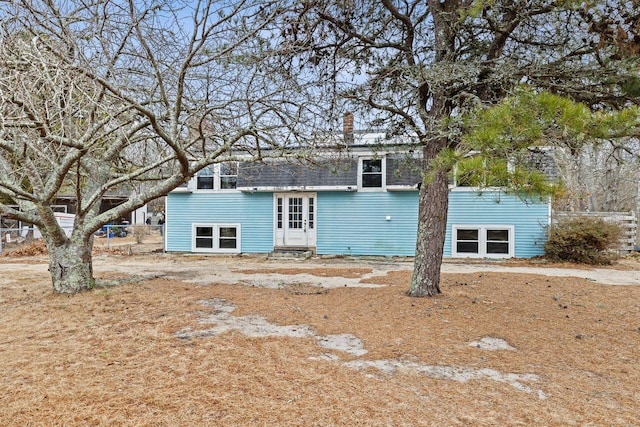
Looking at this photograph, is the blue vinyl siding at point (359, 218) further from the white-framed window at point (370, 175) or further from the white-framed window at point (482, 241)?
the white-framed window at point (370, 175)

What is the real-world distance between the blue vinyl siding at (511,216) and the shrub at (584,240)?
55 centimetres

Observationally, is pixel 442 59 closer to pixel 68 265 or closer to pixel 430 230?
pixel 430 230

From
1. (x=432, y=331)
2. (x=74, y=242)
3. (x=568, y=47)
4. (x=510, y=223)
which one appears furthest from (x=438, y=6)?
(x=510, y=223)

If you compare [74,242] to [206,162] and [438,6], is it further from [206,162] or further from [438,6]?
[438,6]

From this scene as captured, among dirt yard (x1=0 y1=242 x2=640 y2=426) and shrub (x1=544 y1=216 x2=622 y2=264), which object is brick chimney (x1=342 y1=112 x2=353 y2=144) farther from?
shrub (x1=544 y1=216 x2=622 y2=264)

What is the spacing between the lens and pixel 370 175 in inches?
567

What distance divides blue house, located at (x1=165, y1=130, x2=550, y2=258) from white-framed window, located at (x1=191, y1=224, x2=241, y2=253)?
0.12ft

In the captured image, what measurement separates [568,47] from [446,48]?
5.10ft

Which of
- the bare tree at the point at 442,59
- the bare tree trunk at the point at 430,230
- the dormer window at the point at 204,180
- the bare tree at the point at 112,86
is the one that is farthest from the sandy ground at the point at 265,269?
the bare tree at the point at 442,59

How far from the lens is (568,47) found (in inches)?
217

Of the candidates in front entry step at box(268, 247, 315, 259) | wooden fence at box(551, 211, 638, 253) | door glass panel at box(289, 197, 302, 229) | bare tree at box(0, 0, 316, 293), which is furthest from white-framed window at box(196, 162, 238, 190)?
wooden fence at box(551, 211, 638, 253)

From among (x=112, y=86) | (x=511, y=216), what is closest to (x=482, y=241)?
(x=511, y=216)

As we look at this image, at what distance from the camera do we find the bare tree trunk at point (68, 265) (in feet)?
22.0

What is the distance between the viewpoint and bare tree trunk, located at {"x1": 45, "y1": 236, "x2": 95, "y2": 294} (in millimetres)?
6711
